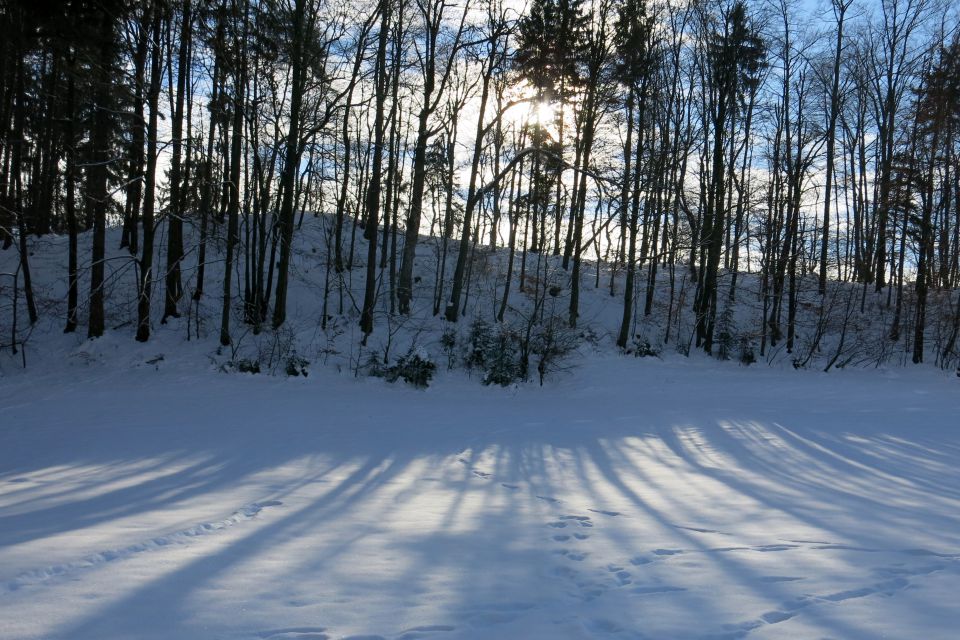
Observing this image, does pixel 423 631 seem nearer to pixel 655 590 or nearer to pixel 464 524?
pixel 655 590

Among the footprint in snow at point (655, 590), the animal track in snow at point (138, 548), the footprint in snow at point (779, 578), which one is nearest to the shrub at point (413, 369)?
the animal track in snow at point (138, 548)

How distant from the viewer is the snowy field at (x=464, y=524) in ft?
10.3

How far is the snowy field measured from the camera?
124 inches

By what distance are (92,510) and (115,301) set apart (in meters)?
14.6

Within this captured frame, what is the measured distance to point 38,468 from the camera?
23.1 ft

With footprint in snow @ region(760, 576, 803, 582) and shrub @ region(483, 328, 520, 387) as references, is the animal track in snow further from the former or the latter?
shrub @ region(483, 328, 520, 387)

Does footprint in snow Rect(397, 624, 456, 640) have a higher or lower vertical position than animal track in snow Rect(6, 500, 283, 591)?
higher

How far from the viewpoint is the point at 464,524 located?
4961 millimetres

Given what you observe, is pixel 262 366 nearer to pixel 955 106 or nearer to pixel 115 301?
pixel 115 301

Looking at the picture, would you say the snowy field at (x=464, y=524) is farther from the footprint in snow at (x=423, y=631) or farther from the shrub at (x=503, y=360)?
the shrub at (x=503, y=360)

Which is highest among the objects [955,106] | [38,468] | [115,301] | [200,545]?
[955,106]

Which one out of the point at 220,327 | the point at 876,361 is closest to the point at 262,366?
the point at 220,327

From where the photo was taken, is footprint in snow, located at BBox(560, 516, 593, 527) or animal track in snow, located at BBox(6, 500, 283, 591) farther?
footprint in snow, located at BBox(560, 516, 593, 527)

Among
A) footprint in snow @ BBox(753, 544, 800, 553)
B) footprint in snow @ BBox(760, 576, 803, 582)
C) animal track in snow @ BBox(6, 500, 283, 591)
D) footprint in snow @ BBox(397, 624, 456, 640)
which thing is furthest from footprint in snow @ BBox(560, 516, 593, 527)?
animal track in snow @ BBox(6, 500, 283, 591)
